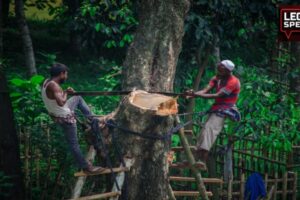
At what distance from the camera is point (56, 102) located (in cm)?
762

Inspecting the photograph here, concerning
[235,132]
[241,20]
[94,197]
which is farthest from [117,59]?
[94,197]

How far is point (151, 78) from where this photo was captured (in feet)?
27.8

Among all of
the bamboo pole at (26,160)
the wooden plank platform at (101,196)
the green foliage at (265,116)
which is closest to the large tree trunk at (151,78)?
the wooden plank platform at (101,196)

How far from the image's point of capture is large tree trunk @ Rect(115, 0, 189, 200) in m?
7.82

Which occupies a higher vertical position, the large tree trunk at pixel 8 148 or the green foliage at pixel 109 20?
the green foliage at pixel 109 20

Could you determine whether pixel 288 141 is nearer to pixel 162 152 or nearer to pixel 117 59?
pixel 162 152

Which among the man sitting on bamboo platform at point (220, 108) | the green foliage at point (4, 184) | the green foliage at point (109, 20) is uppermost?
the green foliage at point (109, 20)

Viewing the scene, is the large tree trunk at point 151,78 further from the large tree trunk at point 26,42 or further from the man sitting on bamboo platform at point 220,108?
the large tree trunk at point 26,42

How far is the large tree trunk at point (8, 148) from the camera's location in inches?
334

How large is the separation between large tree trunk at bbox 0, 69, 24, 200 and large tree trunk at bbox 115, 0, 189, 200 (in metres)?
1.52

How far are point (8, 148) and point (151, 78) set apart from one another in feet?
6.75

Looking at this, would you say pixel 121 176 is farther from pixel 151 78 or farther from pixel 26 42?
pixel 26 42

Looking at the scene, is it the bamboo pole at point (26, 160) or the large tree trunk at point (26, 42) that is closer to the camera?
the bamboo pole at point (26, 160)

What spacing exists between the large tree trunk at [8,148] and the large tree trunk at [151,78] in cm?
152
